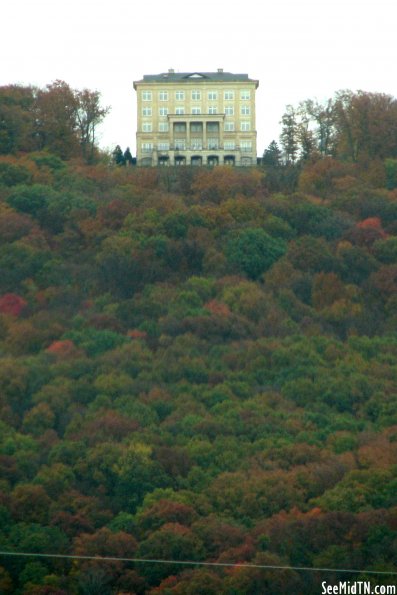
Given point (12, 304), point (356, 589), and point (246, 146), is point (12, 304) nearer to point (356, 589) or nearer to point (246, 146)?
point (356, 589)

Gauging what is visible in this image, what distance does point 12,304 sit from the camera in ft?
237

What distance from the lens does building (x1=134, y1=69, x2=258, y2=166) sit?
9894 cm

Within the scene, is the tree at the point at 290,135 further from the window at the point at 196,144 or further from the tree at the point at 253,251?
the tree at the point at 253,251

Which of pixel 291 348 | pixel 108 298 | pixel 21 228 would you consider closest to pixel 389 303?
pixel 291 348

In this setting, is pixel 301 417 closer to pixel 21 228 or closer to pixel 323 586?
pixel 323 586

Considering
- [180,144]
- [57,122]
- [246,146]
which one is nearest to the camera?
[57,122]

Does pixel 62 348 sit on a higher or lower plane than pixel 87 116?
lower

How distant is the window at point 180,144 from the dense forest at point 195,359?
5.07m

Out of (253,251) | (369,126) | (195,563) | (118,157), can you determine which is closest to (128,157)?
(118,157)

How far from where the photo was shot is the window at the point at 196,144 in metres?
98.3

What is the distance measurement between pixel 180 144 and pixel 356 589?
55349 millimetres

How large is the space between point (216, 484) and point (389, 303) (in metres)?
18.1

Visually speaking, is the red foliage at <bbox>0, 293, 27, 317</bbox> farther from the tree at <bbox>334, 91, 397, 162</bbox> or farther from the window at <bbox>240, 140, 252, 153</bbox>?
the window at <bbox>240, 140, 252, 153</bbox>

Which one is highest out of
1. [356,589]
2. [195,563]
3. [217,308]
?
[217,308]
